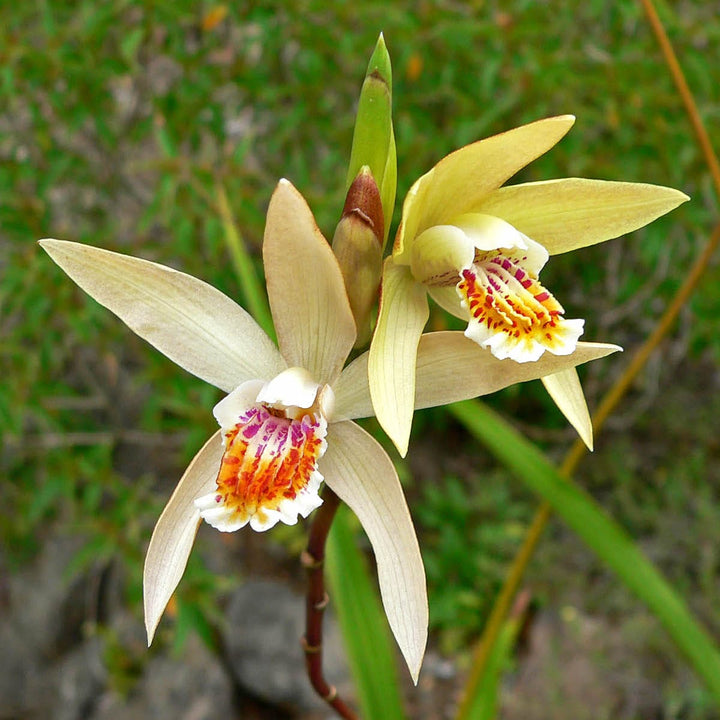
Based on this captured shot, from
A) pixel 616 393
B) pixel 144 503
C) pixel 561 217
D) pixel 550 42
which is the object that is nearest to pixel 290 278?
pixel 561 217

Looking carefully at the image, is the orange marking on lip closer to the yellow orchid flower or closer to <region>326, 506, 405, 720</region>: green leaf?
the yellow orchid flower

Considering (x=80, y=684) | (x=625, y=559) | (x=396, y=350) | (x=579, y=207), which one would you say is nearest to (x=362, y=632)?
(x=625, y=559)

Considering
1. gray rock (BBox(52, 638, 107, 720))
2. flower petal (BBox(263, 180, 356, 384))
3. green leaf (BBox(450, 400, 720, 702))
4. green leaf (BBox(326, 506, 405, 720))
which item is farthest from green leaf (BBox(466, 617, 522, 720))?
gray rock (BBox(52, 638, 107, 720))

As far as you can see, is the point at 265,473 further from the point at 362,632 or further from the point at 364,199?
the point at 362,632

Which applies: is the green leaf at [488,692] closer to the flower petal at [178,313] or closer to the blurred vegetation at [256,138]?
the flower petal at [178,313]

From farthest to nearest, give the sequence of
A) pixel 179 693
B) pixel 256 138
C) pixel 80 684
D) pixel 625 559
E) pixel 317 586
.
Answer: pixel 80 684, pixel 179 693, pixel 256 138, pixel 625 559, pixel 317 586

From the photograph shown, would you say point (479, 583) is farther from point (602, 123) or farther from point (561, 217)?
point (561, 217)

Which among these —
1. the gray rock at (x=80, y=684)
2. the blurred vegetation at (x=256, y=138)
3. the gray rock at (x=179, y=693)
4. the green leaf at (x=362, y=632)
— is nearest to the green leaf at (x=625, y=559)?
the green leaf at (x=362, y=632)
